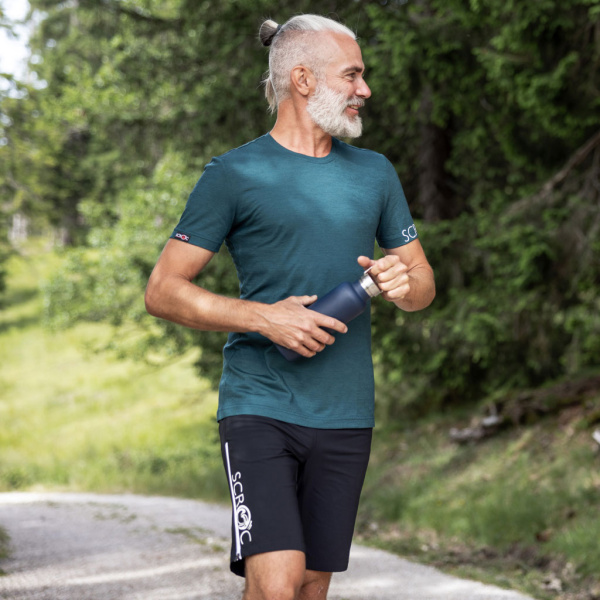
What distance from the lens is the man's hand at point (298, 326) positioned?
8.59ft

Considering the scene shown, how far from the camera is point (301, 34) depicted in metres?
3.08

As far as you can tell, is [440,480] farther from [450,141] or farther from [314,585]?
[314,585]

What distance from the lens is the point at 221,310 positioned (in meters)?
2.73

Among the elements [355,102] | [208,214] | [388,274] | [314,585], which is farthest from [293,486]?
[355,102]

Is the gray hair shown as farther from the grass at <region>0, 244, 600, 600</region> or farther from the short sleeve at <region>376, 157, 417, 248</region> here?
the grass at <region>0, 244, 600, 600</region>

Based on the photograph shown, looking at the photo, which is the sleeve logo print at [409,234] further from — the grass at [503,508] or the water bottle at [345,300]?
the grass at [503,508]

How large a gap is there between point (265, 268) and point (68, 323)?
19653 millimetres

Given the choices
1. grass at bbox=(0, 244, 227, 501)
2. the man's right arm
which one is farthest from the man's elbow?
grass at bbox=(0, 244, 227, 501)

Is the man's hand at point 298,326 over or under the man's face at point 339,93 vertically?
under

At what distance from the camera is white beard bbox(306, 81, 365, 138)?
3018 mm

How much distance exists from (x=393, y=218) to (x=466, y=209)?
10.4 metres

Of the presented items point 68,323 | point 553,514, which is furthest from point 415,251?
point 68,323

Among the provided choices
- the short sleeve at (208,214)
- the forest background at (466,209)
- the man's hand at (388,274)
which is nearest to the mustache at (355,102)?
the short sleeve at (208,214)

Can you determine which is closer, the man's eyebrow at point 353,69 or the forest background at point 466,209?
the man's eyebrow at point 353,69
